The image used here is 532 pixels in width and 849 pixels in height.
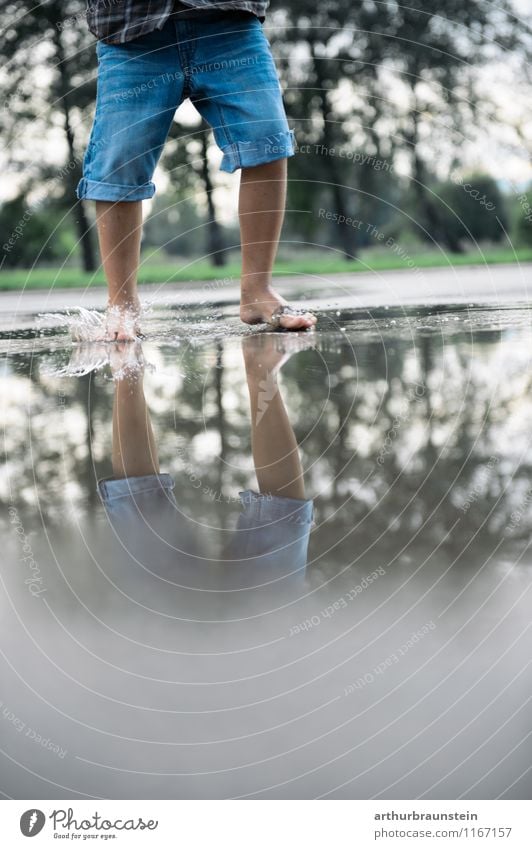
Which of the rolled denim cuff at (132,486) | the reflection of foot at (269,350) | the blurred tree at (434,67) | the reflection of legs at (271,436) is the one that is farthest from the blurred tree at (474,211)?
the rolled denim cuff at (132,486)

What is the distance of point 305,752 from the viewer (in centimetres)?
72

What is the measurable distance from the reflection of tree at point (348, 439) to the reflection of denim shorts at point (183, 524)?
0.02m

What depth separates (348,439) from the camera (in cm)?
120

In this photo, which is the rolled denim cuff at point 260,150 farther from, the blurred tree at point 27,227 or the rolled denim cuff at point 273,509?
the blurred tree at point 27,227

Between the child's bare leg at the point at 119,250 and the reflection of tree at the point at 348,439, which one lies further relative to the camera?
the child's bare leg at the point at 119,250

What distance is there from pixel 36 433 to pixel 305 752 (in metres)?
0.71

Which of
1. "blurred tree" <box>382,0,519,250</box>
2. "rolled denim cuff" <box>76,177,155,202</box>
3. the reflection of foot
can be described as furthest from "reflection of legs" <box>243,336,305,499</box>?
"blurred tree" <box>382,0,519,250</box>

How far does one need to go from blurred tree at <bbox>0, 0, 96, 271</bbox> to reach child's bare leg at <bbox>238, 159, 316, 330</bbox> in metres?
3.45

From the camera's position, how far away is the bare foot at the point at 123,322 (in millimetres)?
2109

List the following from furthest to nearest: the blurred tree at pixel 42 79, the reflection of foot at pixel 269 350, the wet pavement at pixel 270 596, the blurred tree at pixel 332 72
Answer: the blurred tree at pixel 332 72
the blurred tree at pixel 42 79
the reflection of foot at pixel 269 350
the wet pavement at pixel 270 596

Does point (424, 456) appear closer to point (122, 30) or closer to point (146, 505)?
point (146, 505)

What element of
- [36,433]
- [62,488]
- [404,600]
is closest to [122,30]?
[36,433]

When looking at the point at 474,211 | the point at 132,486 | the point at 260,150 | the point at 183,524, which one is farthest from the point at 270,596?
the point at 474,211

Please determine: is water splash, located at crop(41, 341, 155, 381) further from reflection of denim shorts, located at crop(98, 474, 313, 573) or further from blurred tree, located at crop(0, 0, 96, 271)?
blurred tree, located at crop(0, 0, 96, 271)
